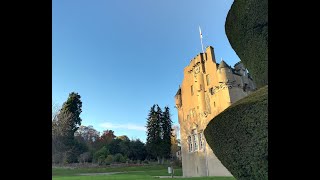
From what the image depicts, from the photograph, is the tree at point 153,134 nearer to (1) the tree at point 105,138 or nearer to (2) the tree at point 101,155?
(2) the tree at point 101,155

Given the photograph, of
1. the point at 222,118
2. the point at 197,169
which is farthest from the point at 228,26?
the point at 197,169

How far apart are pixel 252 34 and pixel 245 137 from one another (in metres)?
2.16

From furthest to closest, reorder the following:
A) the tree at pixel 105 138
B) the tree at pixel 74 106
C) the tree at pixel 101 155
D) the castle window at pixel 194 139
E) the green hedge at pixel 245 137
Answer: the tree at pixel 105 138 < the tree at pixel 74 106 < the tree at pixel 101 155 < the castle window at pixel 194 139 < the green hedge at pixel 245 137

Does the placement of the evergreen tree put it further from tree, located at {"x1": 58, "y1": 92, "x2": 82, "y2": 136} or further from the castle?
the castle

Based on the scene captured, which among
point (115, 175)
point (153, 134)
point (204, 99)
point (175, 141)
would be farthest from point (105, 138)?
point (204, 99)

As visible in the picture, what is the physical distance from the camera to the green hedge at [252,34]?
475 cm

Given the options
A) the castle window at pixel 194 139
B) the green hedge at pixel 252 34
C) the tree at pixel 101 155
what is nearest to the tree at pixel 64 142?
the tree at pixel 101 155

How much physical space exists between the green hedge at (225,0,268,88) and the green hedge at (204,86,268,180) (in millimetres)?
888

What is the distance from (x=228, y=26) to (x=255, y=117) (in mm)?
2710

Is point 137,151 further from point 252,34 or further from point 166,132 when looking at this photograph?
point 252,34

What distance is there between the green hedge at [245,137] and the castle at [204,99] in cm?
2090

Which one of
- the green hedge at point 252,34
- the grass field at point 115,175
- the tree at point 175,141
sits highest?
the green hedge at point 252,34

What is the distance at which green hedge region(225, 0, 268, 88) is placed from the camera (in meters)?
4.75
